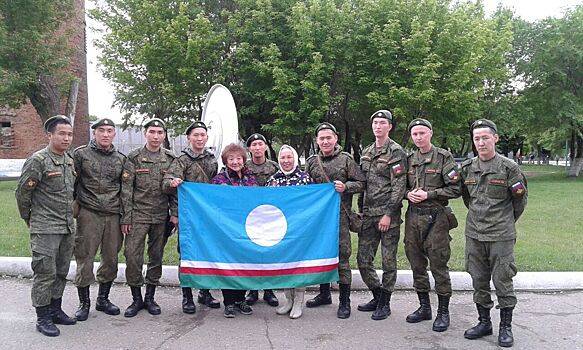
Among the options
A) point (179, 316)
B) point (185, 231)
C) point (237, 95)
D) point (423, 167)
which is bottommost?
point (179, 316)

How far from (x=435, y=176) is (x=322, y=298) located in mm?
1866

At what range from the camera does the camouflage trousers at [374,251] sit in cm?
515

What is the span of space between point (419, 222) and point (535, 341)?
1469mm

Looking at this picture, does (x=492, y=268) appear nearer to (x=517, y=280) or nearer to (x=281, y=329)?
(x=517, y=280)

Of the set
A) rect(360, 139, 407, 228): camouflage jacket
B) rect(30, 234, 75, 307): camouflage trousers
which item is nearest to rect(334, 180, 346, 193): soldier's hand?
rect(360, 139, 407, 228): camouflage jacket

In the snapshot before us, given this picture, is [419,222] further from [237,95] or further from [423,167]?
[237,95]

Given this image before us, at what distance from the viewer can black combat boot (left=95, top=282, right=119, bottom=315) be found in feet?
17.0

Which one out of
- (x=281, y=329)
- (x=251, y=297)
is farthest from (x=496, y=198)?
(x=251, y=297)

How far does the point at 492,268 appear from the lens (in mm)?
4613

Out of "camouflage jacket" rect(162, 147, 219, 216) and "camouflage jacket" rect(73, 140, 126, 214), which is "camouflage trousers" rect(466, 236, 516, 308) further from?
"camouflage jacket" rect(73, 140, 126, 214)

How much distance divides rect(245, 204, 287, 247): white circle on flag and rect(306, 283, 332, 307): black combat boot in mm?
865

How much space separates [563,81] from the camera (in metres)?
27.5

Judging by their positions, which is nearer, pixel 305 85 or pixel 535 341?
pixel 535 341

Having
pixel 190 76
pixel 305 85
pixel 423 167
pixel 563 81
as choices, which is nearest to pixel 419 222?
pixel 423 167
